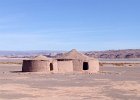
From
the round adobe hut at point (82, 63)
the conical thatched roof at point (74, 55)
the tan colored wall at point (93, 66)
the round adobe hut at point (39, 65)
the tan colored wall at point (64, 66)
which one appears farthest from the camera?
the conical thatched roof at point (74, 55)

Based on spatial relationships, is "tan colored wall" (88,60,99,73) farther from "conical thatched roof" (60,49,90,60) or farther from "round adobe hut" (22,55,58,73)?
"round adobe hut" (22,55,58,73)

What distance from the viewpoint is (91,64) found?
4425 cm

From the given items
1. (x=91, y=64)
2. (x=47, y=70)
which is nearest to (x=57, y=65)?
(x=47, y=70)

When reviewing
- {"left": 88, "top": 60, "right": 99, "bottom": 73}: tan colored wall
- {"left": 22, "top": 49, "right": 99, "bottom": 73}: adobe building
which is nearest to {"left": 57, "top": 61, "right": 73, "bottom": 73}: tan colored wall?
{"left": 22, "top": 49, "right": 99, "bottom": 73}: adobe building

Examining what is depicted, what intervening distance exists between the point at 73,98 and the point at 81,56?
2528 centimetres

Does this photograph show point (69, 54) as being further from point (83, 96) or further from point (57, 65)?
point (83, 96)

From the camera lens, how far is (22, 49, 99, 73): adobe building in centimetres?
3984

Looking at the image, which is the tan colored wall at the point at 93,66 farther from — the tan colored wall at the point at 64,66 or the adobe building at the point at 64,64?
the tan colored wall at the point at 64,66

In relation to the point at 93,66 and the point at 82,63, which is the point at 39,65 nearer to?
the point at 82,63

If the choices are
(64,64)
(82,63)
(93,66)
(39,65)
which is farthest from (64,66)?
(93,66)

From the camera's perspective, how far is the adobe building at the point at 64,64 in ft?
131

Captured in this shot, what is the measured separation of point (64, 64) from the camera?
41750mm

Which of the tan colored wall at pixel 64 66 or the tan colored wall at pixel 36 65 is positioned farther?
the tan colored wall at pixel 64 66

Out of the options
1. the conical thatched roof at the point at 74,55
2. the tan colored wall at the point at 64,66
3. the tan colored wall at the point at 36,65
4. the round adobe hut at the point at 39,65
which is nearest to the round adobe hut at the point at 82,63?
the conical thatched roof at the point at 74,55
